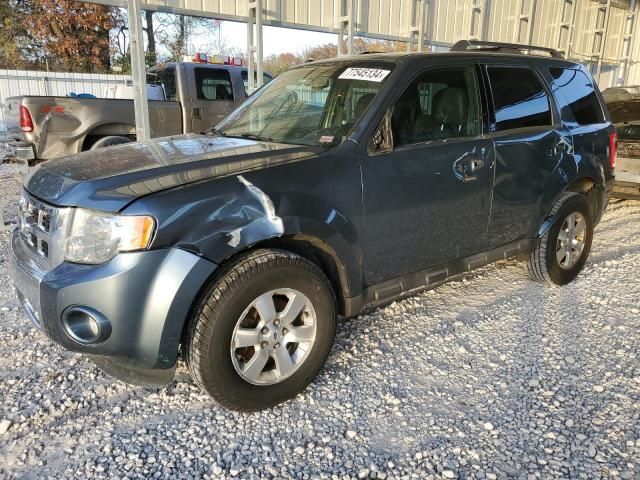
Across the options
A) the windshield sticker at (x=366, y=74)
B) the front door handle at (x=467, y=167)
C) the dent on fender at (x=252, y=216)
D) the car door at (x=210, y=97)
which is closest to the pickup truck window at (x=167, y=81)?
the car door at (x=210, y=97)

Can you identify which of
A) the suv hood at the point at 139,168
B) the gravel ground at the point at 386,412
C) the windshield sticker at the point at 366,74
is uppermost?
the windshield sticker at the point at 366,74

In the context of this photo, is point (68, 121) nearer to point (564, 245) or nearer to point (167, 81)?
point (167, 81)

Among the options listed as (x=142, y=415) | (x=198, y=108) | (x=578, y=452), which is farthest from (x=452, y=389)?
(x=198, y=108)

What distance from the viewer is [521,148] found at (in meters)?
3.82

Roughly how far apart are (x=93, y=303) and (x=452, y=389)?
194cm

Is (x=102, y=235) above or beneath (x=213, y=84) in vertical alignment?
beneath

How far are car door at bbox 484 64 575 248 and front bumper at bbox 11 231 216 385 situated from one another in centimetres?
229

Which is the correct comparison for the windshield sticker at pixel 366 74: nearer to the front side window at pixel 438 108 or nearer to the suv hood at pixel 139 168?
the front side window at pixel 438 108

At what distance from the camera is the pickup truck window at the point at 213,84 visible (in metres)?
8.36

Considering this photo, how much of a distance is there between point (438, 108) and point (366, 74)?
1.72 feet

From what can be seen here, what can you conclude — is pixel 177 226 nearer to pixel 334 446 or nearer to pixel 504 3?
pixel 334 446

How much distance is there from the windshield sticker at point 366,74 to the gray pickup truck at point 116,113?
13.3 feet

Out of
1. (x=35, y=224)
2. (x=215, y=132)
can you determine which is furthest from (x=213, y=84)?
(x=35, y=224)

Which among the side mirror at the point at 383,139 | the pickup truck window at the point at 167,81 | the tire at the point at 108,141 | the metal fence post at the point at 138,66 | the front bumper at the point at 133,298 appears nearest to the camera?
the front bumper at the point at 133,298
